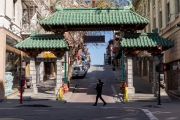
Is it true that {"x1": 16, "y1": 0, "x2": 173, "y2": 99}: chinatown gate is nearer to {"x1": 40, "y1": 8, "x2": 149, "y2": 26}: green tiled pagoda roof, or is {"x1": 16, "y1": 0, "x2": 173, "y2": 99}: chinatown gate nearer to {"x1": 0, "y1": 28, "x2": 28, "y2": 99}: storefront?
{"x1": 40, "y1": 8, "x2": 149, "y2": 26}: green tiled pagoda roof

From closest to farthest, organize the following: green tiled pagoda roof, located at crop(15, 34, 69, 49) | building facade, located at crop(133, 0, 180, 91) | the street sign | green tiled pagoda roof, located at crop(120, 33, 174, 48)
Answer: green tiled pagoda roof, located at crop(120, 33, 174, 48), green tiled pagoda roof, located at crop(15, 34, 69, 49), building facade, located at crop(133, 0, 180, 91), the street sign

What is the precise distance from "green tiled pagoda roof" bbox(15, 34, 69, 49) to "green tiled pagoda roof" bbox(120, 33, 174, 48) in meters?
4.64

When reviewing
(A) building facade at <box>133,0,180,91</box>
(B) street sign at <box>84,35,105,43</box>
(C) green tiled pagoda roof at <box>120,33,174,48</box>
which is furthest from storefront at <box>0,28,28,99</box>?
(A) building facade at <box>133,0,180,91</box>

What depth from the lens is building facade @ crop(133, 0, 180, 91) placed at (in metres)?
20.5

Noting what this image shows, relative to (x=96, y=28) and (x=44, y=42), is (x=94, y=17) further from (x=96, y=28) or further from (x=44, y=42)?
(x=44, y=42)

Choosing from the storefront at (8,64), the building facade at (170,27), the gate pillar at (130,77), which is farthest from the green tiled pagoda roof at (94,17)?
the building facade at (170,27)

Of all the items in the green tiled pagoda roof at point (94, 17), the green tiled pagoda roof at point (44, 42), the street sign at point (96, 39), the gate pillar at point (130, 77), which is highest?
the green tiled pagoda roof at point (94, 17)

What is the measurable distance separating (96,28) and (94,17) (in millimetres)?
1101

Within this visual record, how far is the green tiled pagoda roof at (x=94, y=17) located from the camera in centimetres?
1884

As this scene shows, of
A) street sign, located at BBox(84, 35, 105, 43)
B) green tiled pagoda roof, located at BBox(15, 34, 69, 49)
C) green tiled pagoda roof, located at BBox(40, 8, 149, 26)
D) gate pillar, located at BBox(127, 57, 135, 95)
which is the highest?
green tiled pagoda roof, located at BBox(40, 8, 149, 26)

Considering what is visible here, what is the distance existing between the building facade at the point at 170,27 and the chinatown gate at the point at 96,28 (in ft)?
7.76

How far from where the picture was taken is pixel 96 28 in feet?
66.2

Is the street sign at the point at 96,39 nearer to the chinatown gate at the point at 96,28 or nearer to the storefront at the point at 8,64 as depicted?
the chinatown gate at the point at 96,28

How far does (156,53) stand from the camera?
19.4 meters
